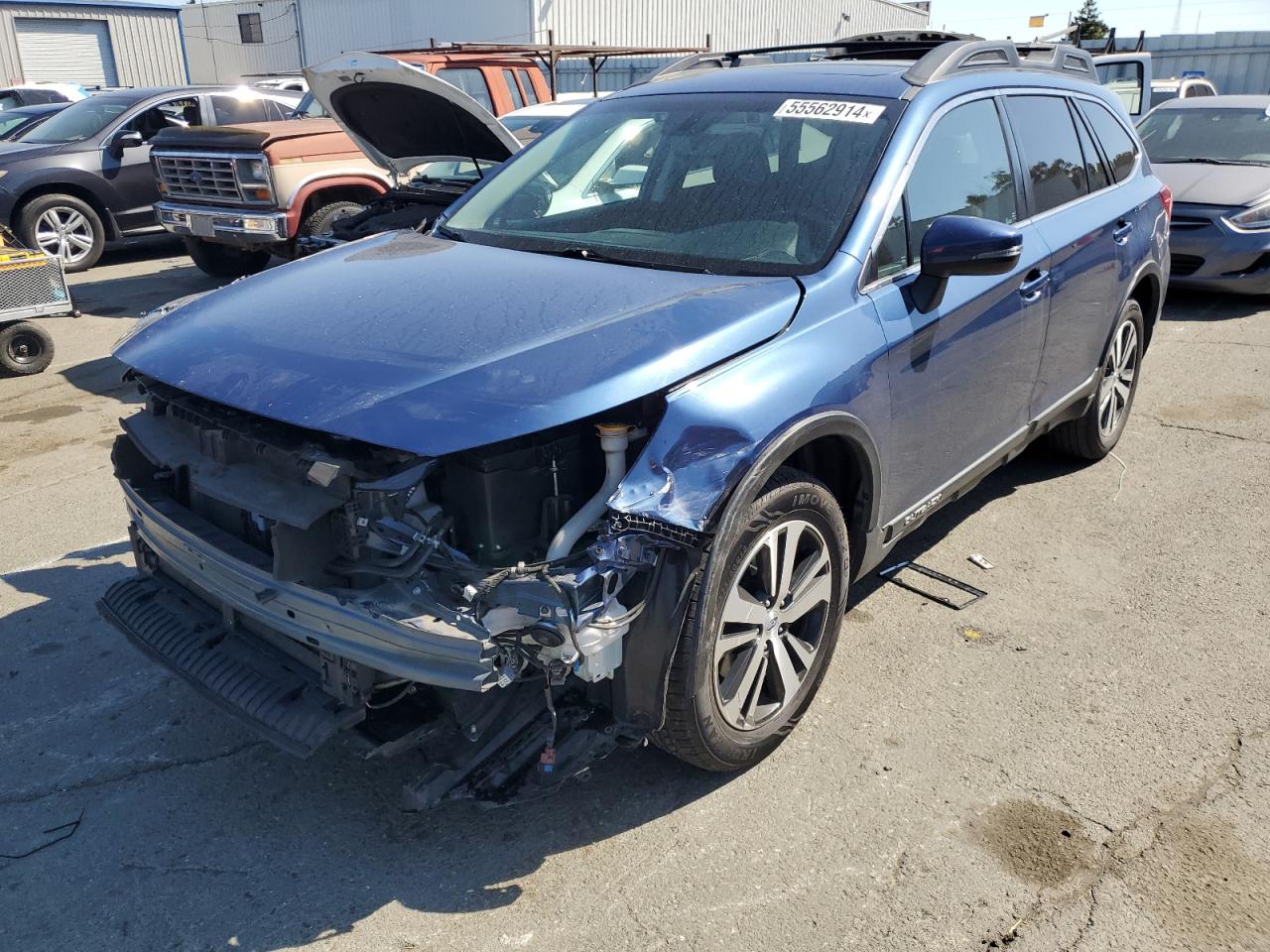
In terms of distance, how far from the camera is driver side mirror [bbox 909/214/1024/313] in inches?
121

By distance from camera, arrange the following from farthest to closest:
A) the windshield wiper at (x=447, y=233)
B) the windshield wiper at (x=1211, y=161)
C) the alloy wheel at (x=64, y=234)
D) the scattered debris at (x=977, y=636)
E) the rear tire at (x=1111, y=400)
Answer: the alloy wheel at (x=64, y=234) < the windshield wiper at (x=1211, y=161) < the rear tire at (x=1111, y=400) < the windshield wiper at (x=447, y=233) < the scattered debris at (x=977, y=636)

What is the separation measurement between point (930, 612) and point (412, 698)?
2.18 metres

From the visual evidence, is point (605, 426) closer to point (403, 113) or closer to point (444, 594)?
point (444, 594)

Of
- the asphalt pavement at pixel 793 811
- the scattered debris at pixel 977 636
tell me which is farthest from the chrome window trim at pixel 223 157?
the scattered debris at pixel 977 636

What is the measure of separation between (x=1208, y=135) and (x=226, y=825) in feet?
35.2

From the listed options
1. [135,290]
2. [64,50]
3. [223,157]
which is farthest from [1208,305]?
[64,50]

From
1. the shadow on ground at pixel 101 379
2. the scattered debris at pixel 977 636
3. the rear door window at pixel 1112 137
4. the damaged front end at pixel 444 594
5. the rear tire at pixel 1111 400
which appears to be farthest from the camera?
the shadow on ground at pixel 101 379

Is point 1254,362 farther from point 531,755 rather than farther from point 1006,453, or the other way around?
point 531,755

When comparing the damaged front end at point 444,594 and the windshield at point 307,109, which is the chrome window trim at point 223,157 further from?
the damaged front end at point 444,594

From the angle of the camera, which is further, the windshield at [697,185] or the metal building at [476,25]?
the metal building at [476,25]

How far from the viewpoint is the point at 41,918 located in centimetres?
257

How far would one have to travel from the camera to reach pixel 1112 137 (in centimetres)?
498

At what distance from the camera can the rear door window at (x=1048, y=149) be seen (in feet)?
13.5

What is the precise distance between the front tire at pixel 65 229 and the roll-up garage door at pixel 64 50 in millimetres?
24516
